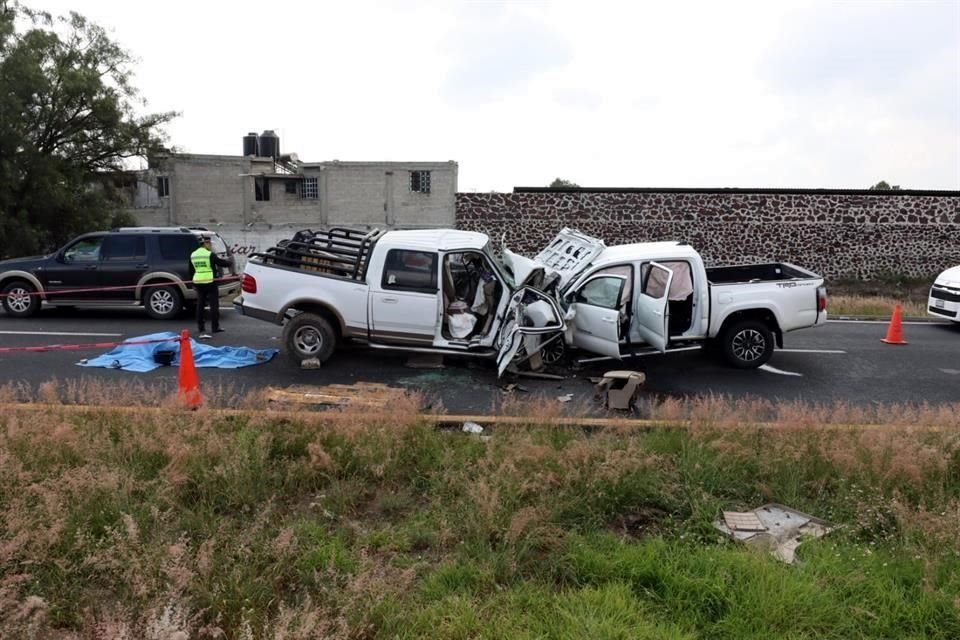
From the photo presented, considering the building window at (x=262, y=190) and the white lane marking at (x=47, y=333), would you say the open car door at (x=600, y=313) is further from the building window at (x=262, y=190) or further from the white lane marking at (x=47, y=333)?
the building window at (x=262, y=190)

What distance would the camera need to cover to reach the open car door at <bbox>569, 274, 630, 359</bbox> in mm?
9008

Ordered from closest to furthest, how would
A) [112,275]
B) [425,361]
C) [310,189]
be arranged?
1. [425,361]
2. [112,275]
3. [310,189]

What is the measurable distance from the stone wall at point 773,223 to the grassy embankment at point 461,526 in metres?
20.2

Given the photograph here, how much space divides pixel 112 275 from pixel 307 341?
266 inches

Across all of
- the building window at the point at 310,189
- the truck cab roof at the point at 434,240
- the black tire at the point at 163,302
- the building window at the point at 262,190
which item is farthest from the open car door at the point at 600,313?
the building window at the point at 262,190

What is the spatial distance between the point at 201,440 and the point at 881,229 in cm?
2672

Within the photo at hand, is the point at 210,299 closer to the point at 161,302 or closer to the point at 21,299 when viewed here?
the point at 161,302

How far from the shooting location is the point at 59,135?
77.2ft

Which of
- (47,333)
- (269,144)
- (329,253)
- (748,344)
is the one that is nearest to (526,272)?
(329,253)

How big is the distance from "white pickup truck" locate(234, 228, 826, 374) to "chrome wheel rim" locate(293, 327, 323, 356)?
1 centimetres

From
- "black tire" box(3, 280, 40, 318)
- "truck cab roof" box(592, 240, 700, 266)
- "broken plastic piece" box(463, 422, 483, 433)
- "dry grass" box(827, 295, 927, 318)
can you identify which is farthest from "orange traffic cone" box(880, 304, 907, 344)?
"black tire" box(3, 280, 40, 318)

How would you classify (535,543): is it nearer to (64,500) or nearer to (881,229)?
(64,500)

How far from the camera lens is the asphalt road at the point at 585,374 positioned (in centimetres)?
845

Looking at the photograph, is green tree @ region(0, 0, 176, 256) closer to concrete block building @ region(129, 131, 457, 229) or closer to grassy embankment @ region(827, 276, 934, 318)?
concrete block building @ region(129, 131, 457, 229)
